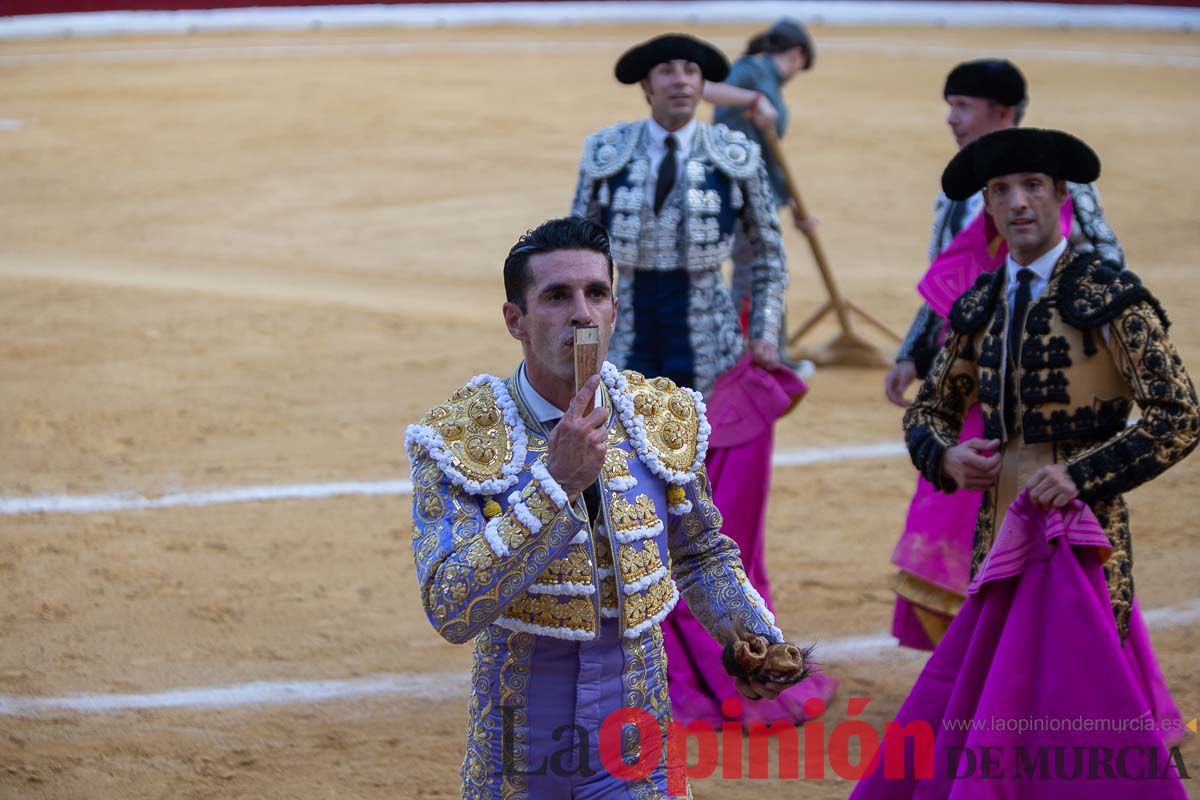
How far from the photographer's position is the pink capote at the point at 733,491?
5082mm

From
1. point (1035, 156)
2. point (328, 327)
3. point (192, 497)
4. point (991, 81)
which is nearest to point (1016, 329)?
point (1035, 156)

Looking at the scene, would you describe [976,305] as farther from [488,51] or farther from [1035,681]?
[488,51]

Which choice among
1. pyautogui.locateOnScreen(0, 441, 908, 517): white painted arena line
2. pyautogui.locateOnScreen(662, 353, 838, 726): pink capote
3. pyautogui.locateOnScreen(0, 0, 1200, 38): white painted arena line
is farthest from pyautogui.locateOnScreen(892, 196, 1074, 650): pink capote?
pyautogui.locateOnScreen(0, 0, 1200, 38): white painted arena line

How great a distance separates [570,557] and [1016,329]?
1.49 metres

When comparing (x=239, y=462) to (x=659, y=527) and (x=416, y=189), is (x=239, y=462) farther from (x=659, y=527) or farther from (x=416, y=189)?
(x=416, y=189)

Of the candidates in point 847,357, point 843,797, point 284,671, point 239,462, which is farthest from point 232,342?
point 843,797

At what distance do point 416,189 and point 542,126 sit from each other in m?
2.24

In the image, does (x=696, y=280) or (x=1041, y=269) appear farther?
(x=696, y=280)

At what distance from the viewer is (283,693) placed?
5.37 m

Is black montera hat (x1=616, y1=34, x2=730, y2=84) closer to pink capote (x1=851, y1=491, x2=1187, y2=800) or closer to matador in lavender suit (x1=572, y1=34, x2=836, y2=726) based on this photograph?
matador in lavender suit (x1=572, y1=34, x2=836, y2=726)

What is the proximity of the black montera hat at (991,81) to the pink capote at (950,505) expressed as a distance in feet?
1.25

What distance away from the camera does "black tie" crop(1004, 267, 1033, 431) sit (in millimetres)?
3930

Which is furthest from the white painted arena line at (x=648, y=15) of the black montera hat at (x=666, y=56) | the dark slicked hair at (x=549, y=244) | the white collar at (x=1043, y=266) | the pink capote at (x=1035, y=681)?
the dark slicked hair at (x=549, y=244)

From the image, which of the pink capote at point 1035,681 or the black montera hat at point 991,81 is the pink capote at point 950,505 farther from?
the pink capote at point 1035,681
